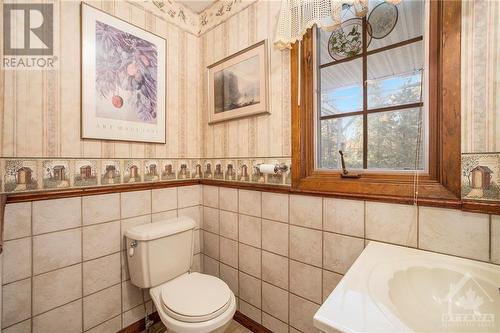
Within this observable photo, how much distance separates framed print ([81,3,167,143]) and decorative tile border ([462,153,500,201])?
5.70ft

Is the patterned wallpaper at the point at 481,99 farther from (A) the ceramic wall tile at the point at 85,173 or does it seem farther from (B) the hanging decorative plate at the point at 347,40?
(A) the ceramic wall tile at the point at 85,173

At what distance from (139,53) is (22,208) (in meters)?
1.15

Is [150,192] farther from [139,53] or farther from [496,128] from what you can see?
[496,128]

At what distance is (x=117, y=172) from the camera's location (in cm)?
150

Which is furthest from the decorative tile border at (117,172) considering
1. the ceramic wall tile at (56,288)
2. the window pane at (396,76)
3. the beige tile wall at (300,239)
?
the window pane at (396,76)

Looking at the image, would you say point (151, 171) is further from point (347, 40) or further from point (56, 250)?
point (347, 40)

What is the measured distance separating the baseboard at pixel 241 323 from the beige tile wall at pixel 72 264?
0.03 metres

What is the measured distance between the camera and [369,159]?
1240 millimetres

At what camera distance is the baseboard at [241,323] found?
1.54 metres

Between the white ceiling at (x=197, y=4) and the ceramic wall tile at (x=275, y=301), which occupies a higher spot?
the white ceiling at (x=197, y=4)

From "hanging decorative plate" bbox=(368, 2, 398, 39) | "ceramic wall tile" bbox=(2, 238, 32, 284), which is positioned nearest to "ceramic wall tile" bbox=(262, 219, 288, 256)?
"hanging decorative plate" bbox=(368, 2, 398, 39)

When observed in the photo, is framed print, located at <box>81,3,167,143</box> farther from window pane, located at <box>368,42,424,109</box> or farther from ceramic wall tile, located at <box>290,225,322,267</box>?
window pane, located at <box>368,42,424,109</box>

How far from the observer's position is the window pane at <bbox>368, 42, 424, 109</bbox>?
1105 mm

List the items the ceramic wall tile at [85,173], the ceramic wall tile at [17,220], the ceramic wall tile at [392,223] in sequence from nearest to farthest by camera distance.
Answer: the ceramic wall tile at [392,223] → the ceramic wall tile at [17,220] → the ceramic wall tile at [85,173]
